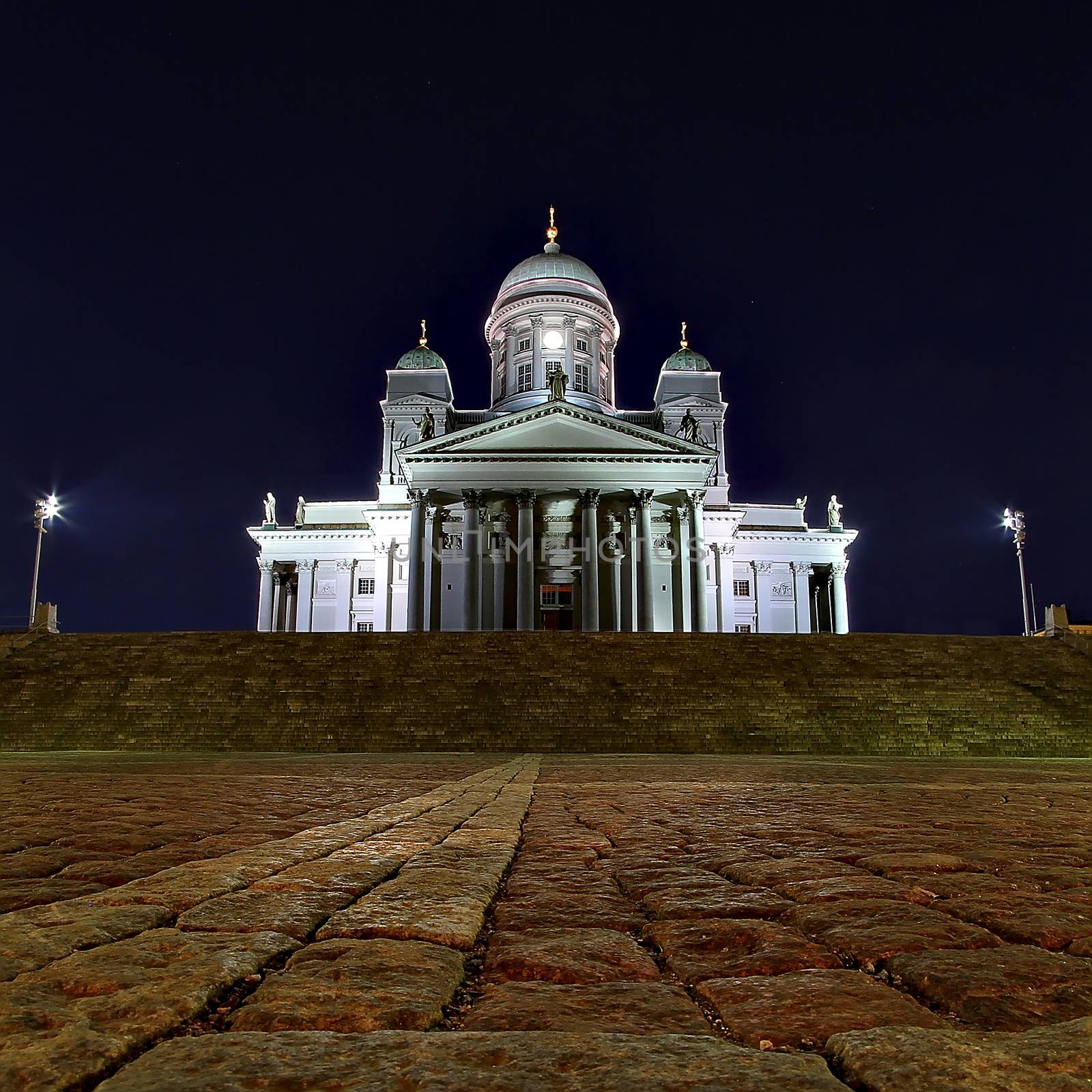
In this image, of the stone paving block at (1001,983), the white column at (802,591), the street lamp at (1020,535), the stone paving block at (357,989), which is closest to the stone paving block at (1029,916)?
the stone paving block at (1001,983)

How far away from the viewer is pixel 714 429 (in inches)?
2121

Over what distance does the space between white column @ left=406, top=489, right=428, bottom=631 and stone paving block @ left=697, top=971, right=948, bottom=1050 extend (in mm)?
33258

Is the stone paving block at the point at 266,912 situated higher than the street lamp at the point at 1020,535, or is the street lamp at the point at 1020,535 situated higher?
the street lamp at the point at 1020,535

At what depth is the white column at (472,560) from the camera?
35031 mm

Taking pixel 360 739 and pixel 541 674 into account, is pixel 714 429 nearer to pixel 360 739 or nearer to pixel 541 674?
pixel 541 674

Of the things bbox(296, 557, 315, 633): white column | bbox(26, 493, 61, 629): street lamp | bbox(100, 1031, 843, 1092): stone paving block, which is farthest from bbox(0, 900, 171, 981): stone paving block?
bbox(296, 557, 315, 633): white column

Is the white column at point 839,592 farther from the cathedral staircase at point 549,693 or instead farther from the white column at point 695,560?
the cathedral staircase at point 549,693

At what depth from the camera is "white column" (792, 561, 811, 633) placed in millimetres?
48219

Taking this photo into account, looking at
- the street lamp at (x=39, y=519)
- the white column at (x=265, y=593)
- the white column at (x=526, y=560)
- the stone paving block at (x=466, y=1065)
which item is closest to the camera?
the stone paving block at (x=466, y=1065)

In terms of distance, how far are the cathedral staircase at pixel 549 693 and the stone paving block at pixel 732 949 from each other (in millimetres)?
12891

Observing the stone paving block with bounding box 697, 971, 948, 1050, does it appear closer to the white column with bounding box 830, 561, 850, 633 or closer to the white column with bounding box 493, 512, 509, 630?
the white column with bounding box 493, 512, 509, 630

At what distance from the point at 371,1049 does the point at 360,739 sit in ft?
47.5

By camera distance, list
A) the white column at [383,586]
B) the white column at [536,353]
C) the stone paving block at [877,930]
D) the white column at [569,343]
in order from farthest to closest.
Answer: the white column at [569,343] < the white column at [536,353] < the white column at [383,586] < the stone paving block at [877,930]

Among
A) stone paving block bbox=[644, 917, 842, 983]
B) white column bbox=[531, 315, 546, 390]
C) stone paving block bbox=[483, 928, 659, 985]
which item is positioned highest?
white column bbox=[531, 315, 546, 390]
